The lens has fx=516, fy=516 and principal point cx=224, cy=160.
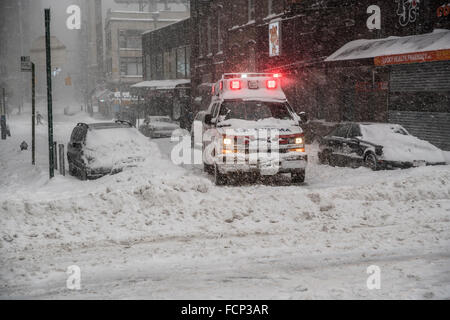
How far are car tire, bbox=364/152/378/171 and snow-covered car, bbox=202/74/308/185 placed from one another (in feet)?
7.61

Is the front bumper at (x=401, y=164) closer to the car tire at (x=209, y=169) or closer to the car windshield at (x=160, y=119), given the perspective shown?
the car tire at (x=209, y=169)

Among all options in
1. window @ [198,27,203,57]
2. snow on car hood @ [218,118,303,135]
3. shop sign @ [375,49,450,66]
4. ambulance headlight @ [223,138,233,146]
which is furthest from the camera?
window @ [198,27,203,57]

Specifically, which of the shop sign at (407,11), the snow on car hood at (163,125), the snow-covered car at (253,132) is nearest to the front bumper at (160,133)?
the snow on car hood at (163,125)

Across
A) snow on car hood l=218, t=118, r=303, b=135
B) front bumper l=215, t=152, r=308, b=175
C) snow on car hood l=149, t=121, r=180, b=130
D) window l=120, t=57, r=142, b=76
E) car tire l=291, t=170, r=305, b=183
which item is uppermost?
window l=120, t=57, r=142, b=76

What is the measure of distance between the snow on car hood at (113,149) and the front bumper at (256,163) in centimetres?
297

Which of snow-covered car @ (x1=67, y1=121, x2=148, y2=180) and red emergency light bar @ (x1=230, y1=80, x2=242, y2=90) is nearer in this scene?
red emergency light bar @ (x1=230, y1=80, x2=242, y2=90)

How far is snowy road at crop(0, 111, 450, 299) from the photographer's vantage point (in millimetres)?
5945

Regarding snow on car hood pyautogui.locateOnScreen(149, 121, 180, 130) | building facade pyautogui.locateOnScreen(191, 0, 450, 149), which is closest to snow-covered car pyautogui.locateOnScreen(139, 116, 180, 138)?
snow on car hood pyautogui.locateOnScreen(149, 121, 180, 130)

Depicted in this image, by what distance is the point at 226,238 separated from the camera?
8117 mm

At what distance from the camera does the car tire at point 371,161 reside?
1381 centimetres

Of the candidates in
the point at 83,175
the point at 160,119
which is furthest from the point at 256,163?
the point at 160,119

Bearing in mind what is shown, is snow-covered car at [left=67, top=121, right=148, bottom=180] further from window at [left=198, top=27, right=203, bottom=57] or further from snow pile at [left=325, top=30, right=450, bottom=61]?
window at [left=198, top=27, right=203, bottom=57]

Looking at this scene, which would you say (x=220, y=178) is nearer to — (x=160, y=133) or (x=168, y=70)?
(x=160, y=133)
